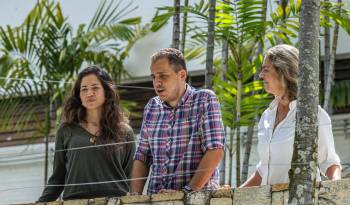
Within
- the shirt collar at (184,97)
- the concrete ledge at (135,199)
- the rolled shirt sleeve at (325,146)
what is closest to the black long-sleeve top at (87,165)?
the concrete ledge at (135,199)

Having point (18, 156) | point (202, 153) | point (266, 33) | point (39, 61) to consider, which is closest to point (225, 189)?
point (202, 153)

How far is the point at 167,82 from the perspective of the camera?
21.4 ft

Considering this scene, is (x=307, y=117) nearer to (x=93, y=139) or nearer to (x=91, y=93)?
(x=93, y=139)

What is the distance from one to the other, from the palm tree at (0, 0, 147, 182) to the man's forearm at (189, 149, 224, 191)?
4.24 m

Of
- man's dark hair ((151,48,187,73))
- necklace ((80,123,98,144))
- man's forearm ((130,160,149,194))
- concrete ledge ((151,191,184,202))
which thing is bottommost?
concrete ledge ((151,191,184,202))

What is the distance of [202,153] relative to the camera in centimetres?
640

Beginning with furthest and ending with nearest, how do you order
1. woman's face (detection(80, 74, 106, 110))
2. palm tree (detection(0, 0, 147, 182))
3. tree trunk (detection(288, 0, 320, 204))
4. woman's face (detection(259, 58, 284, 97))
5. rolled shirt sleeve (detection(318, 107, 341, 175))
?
palm tree (detection(0, 0, 147, 182)) → woman's face (detection(80, 74, 106, 110)) → woman's face (detection(259, 58, 284, 97)) → rolled shirt sleeve (detection(318, 107, 341, 175)) → tree trunk (detection(288, 0, 320, 204))

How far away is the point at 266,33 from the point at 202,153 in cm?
266

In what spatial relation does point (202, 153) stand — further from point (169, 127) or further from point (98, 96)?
point (98, 96)

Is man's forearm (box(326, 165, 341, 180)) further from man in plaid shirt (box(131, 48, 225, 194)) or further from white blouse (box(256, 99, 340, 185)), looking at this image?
man in plaid shirt (box(131, 48, 225, 194))

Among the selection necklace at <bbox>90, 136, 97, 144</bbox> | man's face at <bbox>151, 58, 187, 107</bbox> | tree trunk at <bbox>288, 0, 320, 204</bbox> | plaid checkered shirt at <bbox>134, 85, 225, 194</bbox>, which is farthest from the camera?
necklace at <bbox>90, 136, 97, 144</bbox>

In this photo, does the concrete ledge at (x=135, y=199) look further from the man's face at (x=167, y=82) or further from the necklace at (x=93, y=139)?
the man's face at (x=167, y=82)

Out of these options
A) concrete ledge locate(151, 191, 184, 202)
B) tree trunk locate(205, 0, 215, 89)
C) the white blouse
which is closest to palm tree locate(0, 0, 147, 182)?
tree trunk locate(205, 0, 215, 89)

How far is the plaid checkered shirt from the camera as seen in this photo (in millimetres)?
6383
